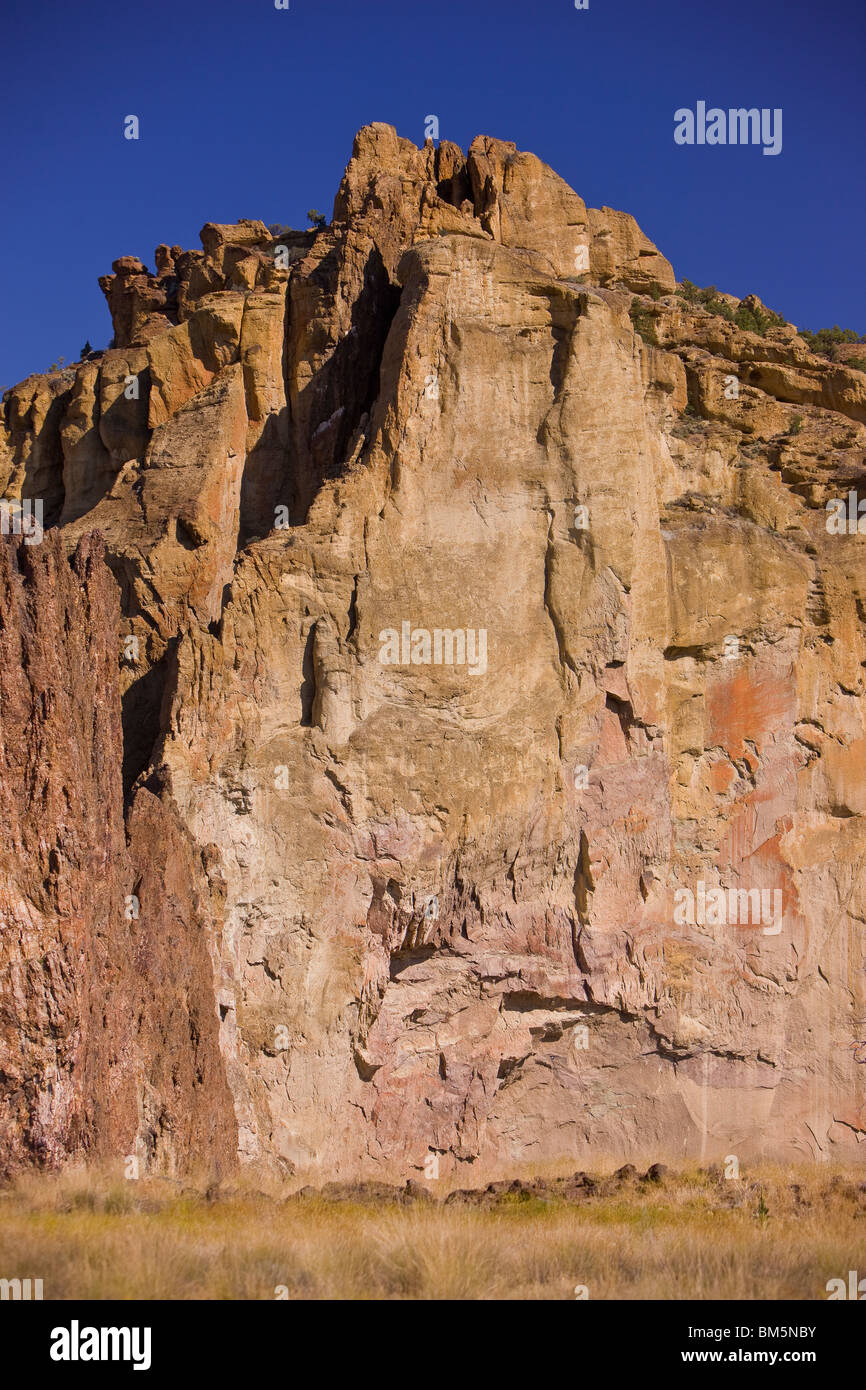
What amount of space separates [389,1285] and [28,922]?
550cm

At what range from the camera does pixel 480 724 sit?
21875mm

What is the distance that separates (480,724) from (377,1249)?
9.99 m

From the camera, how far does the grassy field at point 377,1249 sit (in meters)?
12.0

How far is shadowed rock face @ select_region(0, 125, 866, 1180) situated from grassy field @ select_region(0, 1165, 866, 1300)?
3033 millimetres

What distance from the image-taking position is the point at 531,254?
2627 centimetres

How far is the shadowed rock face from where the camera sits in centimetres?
2034

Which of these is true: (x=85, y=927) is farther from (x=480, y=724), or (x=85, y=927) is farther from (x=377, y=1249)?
(x=480, y=724)

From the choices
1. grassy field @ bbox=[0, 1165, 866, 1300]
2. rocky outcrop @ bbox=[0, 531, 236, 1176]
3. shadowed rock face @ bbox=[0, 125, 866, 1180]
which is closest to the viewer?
grassy field @ bbox=[0, 1165, 866, 1300]

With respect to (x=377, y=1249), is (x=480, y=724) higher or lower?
higher

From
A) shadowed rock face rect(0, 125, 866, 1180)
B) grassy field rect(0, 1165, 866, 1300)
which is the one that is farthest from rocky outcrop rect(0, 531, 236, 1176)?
grassy field rect(0, 1165, 866, 1300)

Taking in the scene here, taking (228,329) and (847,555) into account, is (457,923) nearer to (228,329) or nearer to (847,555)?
(847,555)

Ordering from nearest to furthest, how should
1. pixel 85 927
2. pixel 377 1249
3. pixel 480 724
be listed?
pixel 377 1249, pixel 85 927, pixel 480 724

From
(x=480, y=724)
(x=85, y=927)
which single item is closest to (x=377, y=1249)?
(x=85, y=927)

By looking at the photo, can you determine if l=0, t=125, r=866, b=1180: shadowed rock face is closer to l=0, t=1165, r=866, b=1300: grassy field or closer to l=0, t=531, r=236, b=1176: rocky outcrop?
l=0, t=531, r=236, b=1176: rocky outcrop
